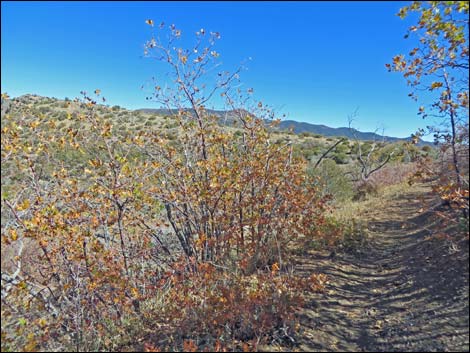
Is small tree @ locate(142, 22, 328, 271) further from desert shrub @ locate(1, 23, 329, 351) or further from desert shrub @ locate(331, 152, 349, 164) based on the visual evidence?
desert shrub @ locate(331, 152, 349, 164)

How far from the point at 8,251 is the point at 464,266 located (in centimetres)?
555

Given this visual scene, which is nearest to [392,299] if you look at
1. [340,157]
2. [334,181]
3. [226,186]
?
[226,186]

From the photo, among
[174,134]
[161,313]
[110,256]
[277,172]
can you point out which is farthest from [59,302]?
[277,172]

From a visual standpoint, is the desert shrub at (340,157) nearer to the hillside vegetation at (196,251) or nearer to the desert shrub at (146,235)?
the hillside vegetation at (196,251)

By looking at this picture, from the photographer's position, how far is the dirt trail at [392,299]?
3.55 meters

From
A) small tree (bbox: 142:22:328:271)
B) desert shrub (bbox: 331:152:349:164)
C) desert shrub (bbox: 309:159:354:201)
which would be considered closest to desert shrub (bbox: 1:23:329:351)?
small tree (bbox: 142:22:328:271)

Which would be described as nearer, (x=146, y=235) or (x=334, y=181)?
(x=146, y=235)

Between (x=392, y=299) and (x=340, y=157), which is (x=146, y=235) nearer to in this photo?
(x=392, y=299)

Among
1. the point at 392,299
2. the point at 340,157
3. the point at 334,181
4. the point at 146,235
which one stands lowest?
the point at 392,299

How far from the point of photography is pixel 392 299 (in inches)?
175

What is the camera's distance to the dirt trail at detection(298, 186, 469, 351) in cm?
355

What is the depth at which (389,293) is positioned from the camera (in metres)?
4.65

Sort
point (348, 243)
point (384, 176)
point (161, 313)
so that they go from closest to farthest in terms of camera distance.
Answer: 1. point (161, 313)
2. point (348, 243)
3. point (384, 176)

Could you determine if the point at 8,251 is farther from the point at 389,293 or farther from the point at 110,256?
the point at 389,293
